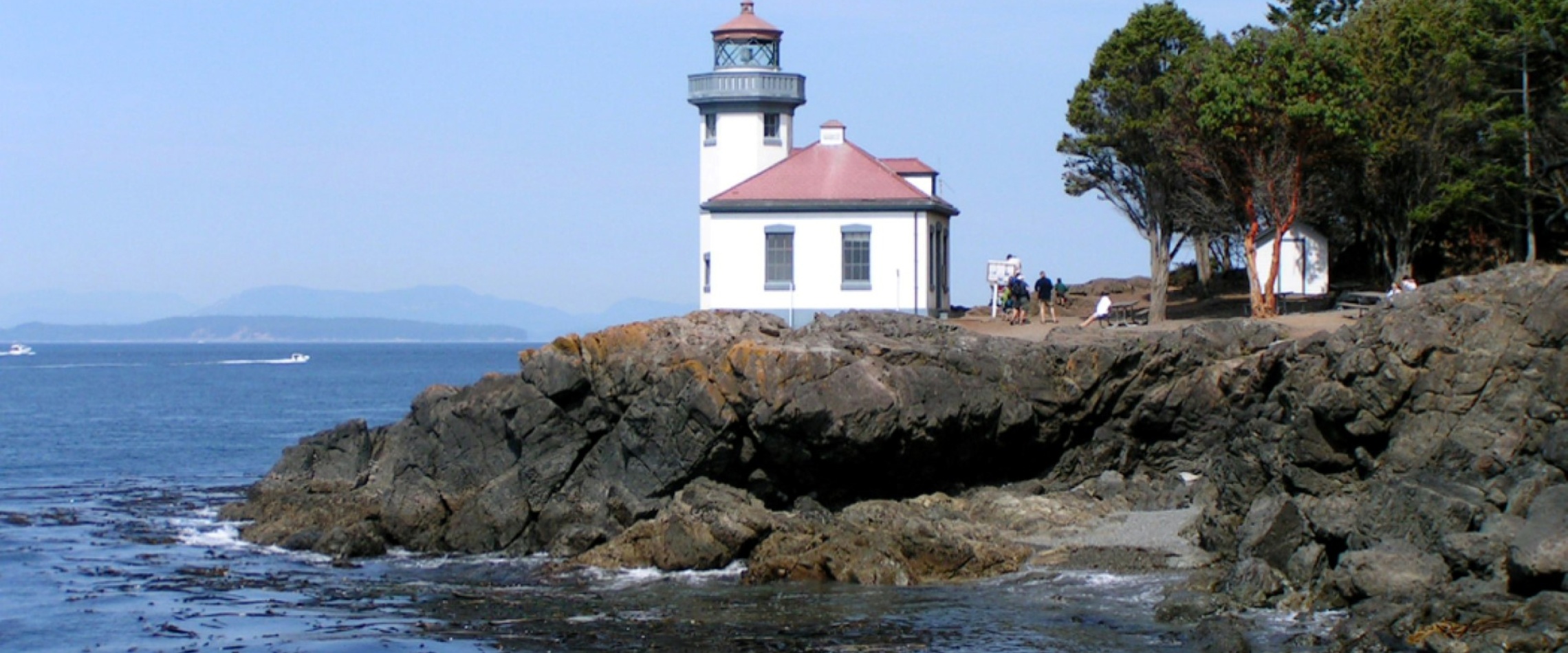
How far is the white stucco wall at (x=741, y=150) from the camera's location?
140ft

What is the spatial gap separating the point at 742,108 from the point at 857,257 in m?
5.47

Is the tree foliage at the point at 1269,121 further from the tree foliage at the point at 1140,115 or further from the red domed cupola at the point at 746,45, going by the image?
the red domed cupola at the point at 746,45

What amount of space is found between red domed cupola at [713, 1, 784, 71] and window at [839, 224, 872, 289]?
574 centimetres

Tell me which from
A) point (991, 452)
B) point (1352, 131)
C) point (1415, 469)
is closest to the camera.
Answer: point (1415, 469)

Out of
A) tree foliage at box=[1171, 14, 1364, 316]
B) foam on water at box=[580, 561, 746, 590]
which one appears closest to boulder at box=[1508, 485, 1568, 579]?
foam on water at box=[580, 561, 746, 590]

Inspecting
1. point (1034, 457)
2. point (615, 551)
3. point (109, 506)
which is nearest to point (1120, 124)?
point (1034, 457)

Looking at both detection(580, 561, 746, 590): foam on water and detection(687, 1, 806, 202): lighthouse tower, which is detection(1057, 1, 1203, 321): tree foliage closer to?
detection(687, 1, 806, 202): lighthouse tower

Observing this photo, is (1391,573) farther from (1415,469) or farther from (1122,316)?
(1122,316)

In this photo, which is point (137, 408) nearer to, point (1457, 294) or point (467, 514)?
point (467, 514)

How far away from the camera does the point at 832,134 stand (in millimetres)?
42312

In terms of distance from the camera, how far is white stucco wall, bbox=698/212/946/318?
40188 mm

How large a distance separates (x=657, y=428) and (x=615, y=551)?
2673mm

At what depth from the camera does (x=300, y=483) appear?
32.2 metres

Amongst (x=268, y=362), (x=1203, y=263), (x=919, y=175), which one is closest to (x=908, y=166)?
(x=919, y=175)
